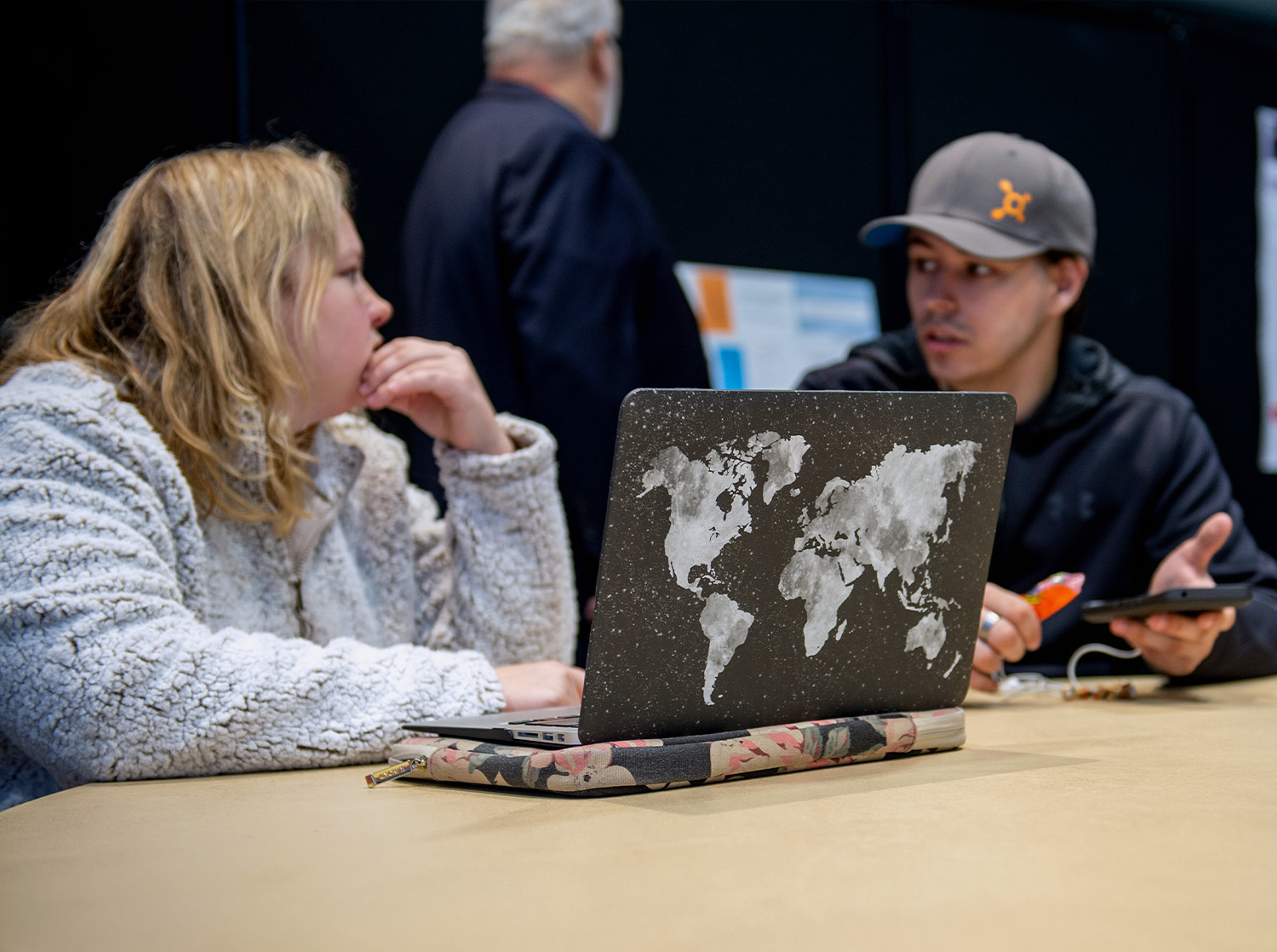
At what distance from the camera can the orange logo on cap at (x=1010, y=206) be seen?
171cm

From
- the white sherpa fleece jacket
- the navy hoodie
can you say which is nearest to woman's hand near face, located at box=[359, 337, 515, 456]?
the white sherpa fleece jacket

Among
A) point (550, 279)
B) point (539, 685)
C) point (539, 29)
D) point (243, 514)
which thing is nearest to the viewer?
point (539, 685)

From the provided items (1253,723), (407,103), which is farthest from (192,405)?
(407,103)

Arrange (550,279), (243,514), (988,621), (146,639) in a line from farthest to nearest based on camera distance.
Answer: (550,279) < (988,621) < (243,514) < (146,639)

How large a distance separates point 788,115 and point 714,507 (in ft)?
7.58

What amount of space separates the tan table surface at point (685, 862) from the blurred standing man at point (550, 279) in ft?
3.67

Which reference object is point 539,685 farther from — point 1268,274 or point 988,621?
point 1268,274

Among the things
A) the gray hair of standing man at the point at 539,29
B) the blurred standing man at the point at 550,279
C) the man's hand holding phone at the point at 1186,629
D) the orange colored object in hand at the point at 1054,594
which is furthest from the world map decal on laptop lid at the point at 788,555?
the gray hair of standing man at the point at 539,29

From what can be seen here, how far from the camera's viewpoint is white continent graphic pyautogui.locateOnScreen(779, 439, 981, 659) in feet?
2.77

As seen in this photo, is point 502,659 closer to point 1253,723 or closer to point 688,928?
point 1253,723

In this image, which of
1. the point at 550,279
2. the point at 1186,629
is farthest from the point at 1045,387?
the point at 550,279

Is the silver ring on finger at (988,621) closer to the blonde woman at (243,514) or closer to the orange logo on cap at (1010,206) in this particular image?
the blonde woman at (243,514)

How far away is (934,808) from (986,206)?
1.17 meters

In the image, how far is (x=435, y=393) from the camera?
4.39 feet
